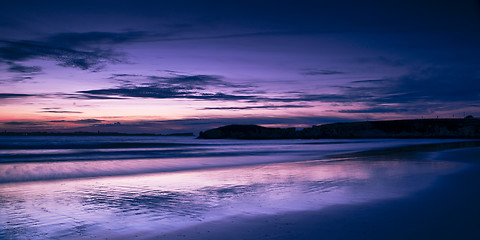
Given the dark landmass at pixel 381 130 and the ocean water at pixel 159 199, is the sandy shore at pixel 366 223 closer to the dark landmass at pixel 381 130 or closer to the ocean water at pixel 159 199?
the ocean water at pixel 159 199

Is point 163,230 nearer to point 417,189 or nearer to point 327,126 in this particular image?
point 417,189

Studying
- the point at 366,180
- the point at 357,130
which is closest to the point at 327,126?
the point at 357,130

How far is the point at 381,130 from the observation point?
311ft

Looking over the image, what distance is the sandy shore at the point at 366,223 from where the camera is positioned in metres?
4.83

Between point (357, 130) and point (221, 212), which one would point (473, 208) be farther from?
point (357, 130)

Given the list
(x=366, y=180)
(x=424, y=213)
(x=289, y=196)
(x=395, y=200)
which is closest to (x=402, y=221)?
(x=424, y=213)

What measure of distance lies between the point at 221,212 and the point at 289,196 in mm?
2063

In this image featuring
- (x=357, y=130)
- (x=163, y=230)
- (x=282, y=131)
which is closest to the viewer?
(x=163, y=230)

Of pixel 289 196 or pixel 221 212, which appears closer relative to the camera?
pixel 221 212

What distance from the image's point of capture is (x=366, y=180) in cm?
1009

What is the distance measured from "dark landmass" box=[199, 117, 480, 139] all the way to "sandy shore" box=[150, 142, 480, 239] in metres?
85.4

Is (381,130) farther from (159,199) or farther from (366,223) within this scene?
(366,223)

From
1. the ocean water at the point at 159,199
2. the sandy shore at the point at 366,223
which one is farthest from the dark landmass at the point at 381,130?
the sandy shore at the point at 366,223

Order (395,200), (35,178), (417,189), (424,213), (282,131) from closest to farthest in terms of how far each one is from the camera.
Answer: (424,213)
(395,200)
(417,189)
(35,178)
(282,131)
